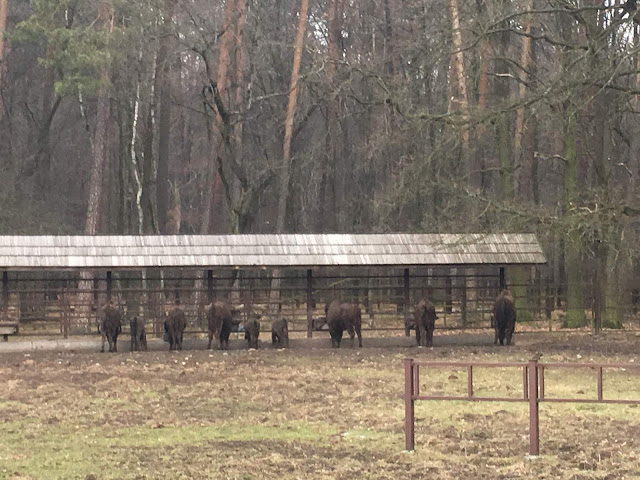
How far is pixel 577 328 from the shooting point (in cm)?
2638

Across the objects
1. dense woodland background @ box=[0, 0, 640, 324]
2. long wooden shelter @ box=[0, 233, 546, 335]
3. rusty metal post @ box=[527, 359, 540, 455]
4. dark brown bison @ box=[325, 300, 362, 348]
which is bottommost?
rusty metal post @ box=[527, 359, 540, 455]

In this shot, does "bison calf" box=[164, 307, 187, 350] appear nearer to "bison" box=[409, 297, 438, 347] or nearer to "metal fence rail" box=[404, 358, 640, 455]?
"bison" box=[409, 297, 438, 347]

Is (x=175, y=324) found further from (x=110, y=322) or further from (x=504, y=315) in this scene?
(x=504, y=315)

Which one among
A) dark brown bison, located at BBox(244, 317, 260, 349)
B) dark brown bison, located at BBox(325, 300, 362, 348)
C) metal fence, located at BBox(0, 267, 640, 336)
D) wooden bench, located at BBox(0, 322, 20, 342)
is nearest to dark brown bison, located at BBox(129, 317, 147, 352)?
metal fence, located at BBox(0, 267, 640, 336)

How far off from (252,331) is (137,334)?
2447 mm

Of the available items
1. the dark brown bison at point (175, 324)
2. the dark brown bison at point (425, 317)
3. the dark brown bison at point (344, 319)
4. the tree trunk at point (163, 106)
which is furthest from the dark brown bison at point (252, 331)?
the tree trunk at point (163, 106)

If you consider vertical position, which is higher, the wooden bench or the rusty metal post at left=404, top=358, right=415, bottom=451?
the wooden bench

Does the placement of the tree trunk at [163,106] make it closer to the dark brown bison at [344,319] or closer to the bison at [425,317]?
the dark brown bison at [344,319]

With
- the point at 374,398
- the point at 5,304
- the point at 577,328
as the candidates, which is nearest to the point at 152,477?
the point at 374,398

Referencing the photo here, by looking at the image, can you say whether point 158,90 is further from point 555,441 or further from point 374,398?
point 555,441

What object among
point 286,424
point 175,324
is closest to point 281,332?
point 175,324

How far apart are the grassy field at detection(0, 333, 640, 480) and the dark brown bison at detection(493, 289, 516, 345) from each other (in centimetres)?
311

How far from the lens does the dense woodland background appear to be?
23422 millimetres

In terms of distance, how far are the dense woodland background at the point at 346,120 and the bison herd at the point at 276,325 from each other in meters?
2.24
